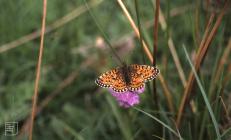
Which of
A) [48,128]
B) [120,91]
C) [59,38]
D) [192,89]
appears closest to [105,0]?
[59,38]

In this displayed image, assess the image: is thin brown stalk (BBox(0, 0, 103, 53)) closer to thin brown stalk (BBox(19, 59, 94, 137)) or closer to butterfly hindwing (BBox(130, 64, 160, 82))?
thin brown stalk (BBox(19, 59, 94, 137))

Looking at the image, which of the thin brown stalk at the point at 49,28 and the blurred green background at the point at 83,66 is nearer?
the blurred green background at the point at 83,66

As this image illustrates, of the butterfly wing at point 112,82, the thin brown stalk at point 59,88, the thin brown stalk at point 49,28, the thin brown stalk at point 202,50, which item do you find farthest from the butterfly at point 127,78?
the thin brown stalk at point 49,28

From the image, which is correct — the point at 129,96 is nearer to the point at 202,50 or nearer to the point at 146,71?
the point at 146,71

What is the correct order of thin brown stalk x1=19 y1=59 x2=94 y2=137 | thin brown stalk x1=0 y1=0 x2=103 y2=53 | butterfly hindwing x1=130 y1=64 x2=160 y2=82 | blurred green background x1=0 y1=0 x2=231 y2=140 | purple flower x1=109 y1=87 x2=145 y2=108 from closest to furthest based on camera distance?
butterfly hindwing x1=130 y1=64 x2=160 y2=82, purple flower x1=109 y1=87 x2=145 y2=108, blurred green background x1=0 y1=0 x2=231 y2=140, thin brown stalk x1=19 y1=59 x2=94 y2=137, thin brown stalk x1=0 y1=0 x2=103 y2=53

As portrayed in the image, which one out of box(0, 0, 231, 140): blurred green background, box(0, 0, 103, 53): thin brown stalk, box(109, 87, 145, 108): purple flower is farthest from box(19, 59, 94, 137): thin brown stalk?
box(109, 87, 145, 108): purple flower

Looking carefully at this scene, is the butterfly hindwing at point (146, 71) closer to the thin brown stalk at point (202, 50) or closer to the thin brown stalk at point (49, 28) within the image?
the thin brown stalk at point (202, 50)
